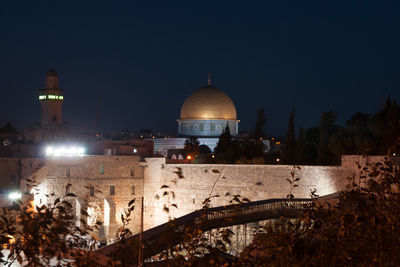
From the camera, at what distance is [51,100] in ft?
152

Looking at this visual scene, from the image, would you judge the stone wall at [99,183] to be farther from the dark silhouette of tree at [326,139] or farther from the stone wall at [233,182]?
the dark silhouette of tree at [326,139]

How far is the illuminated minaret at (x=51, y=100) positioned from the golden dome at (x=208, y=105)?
1108cm

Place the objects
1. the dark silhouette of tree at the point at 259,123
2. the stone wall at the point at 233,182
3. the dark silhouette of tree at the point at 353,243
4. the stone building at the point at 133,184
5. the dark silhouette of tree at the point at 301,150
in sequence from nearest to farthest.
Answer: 1. the dark silhouette of tree at the point at 353,243
2. the stone wall at the point at 233,182
3. the stone building at the point at 133,184
4. the dark silhouette of tree at the point at 301,150
5. the dark silhouette of tree at the point at 259,123

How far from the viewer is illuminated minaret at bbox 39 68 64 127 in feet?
151

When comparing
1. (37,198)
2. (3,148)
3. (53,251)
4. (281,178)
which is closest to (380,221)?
(53,251)

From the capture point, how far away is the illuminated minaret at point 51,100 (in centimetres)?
4591

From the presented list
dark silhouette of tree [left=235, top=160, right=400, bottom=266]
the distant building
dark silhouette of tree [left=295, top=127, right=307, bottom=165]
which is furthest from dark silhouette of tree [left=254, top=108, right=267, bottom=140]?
dark silhouette of tree [left=235, top=160, right=400, bottom=266]

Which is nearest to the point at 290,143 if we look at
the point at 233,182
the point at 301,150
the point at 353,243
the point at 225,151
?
the point at 301,150

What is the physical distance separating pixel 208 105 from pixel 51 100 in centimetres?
1291

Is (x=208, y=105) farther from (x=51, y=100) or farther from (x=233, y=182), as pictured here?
(x=233, y=182)

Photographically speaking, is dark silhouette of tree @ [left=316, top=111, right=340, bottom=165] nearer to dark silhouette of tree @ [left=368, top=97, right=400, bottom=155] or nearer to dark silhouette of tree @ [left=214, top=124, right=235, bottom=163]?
dark silhouette of tree @ [left=368, top=97, right=400, bottom=155]

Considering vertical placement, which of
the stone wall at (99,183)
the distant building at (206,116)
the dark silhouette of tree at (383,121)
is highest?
the distant building at (206,116)

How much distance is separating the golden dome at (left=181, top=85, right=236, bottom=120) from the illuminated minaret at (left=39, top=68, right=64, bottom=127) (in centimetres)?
1108

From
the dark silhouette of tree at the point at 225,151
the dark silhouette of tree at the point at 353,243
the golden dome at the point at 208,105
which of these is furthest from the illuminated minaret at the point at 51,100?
the dark silhouette of tree at the point at 353,243
